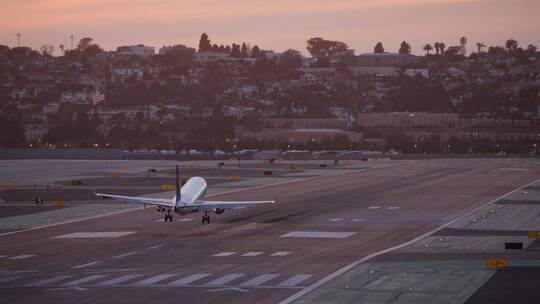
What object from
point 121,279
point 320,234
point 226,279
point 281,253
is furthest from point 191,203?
point 226,279

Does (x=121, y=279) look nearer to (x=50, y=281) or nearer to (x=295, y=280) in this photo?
(x=50, y=281)

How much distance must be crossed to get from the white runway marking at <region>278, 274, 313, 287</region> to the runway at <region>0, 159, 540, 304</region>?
0.05 metres

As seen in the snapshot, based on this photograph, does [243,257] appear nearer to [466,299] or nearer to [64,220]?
[466,299]

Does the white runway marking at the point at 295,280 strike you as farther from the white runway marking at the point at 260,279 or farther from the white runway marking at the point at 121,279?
the white runway marking at the point at 121,279

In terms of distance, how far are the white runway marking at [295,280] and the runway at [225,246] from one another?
1.9 inches

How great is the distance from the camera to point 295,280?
5625cm

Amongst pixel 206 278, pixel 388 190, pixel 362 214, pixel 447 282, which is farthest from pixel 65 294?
pixel 388 190

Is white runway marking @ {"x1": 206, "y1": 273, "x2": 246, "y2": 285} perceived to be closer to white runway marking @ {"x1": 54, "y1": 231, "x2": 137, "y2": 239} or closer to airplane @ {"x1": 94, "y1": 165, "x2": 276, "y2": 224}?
white runway marking @ {"x1": 54, "y1": 231, "x2": 137, "y2": 239}

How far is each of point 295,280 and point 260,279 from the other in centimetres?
169

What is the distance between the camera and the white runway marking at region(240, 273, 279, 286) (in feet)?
182

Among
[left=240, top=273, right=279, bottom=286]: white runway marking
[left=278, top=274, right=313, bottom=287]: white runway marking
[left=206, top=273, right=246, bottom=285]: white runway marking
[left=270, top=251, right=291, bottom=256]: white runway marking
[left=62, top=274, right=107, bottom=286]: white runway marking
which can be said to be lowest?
[left=278, top=274, right=313, bottom=287]: white runway marking

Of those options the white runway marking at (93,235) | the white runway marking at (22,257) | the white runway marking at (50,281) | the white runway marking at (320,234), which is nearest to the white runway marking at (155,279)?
the white runway marking at (50,281)

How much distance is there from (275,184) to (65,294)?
237 feet

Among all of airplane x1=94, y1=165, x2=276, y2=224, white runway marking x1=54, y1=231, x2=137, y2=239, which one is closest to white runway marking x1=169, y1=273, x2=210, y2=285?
white runway marking x1=54, y1=231, x2=137, y2=239
